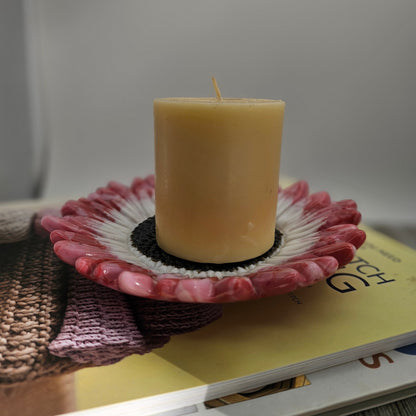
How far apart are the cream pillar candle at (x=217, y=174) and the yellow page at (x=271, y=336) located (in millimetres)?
80

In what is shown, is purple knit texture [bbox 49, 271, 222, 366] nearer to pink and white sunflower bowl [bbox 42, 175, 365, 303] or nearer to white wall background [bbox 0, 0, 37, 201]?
pink and white sunflower bowl [bbox 42, 175, 365, 303]

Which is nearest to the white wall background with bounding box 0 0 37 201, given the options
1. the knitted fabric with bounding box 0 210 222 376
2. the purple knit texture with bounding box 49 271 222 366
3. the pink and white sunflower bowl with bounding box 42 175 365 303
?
the pink and white sunflower bowl with bounding box 42 175 365 303

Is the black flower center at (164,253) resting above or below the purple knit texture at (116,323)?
above

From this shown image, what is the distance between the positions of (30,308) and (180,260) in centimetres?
18

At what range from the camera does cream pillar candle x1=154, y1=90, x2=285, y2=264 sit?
456mm

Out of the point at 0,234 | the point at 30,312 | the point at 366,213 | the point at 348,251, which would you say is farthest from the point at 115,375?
the point at 366,213

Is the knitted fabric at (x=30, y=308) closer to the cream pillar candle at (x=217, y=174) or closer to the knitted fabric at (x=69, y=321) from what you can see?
the knitted fabric at (x=69, y=321)

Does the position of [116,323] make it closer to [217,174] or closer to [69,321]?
[69,321]

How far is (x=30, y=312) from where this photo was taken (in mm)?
470

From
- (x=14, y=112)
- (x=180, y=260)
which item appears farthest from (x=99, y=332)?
(x=14, y=112)

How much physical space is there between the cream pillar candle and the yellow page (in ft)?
0.26

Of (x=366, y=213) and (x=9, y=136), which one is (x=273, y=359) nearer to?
(x=366, y=213)

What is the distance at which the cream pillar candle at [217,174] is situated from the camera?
456 mm

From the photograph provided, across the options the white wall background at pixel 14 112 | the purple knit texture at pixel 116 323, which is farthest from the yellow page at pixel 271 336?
the white wall background at pixel 14 112
